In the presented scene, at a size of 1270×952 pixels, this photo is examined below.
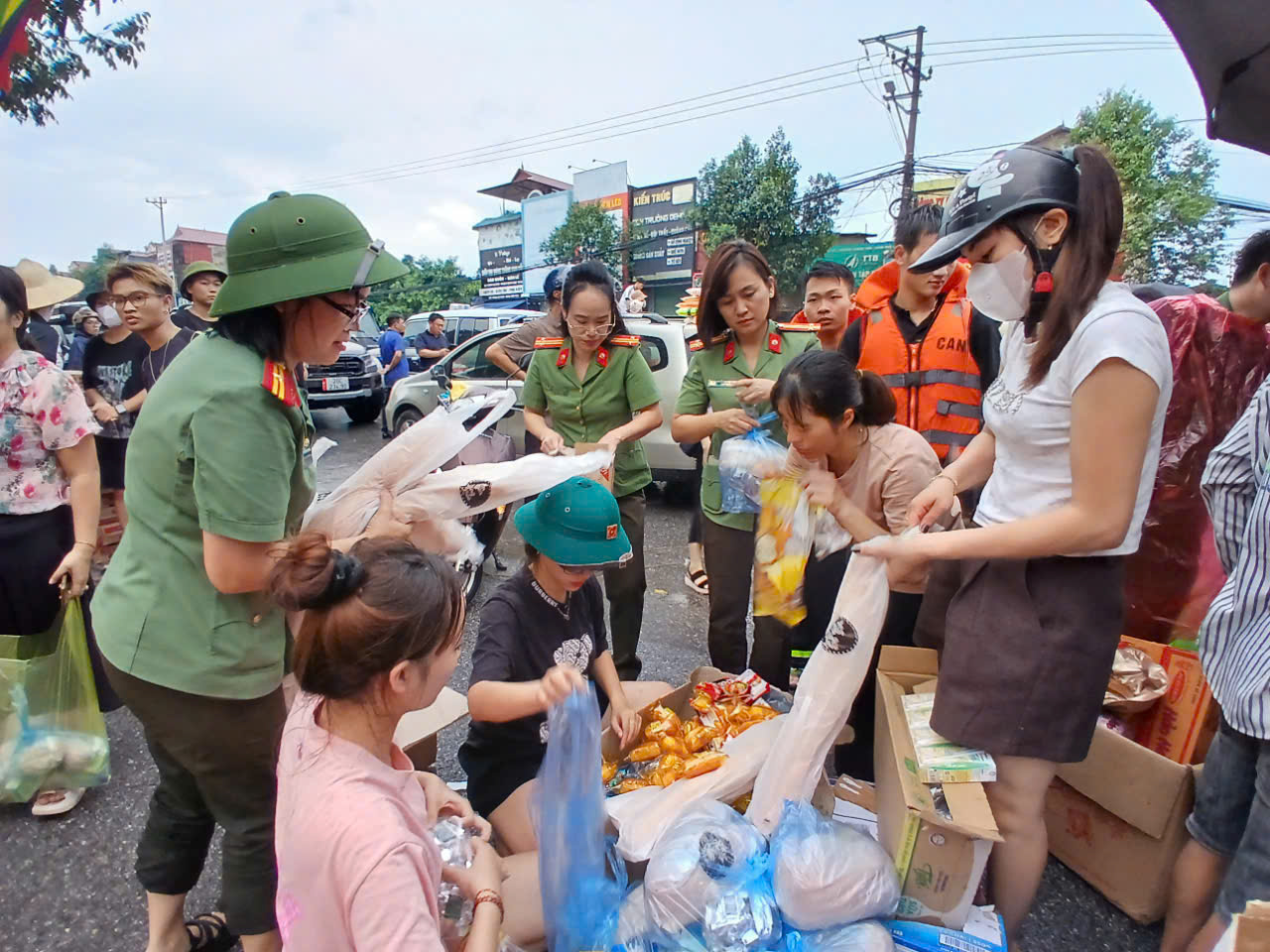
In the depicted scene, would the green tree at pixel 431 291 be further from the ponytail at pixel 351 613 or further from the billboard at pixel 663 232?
the ponytail at pixel 351 613

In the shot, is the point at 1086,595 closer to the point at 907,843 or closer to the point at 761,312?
the point at 907,843

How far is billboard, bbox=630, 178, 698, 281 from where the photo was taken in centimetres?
3145

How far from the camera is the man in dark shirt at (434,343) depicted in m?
11.2

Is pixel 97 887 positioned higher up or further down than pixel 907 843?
further down

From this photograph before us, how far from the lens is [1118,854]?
204cm

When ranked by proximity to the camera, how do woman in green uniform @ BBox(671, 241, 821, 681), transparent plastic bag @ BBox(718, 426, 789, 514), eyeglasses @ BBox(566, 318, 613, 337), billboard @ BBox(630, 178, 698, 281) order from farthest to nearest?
billboard @ BBox(630, 178, 698, 281) < eyeglasses @ BBox(566, 318, 613, 337) < woman in green uniform @ BBox(671, 241, 821, 681) < transparent plastic bag @ BBox(718, 426, 789, 514)

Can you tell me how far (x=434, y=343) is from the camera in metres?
11.6

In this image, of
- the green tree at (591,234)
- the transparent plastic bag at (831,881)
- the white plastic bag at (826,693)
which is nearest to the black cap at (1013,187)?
the white plastic bag at (826,693)

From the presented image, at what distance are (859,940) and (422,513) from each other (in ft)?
4.57

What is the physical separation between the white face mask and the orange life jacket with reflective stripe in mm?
1130

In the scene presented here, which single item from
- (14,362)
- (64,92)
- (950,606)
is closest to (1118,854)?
(950,606)

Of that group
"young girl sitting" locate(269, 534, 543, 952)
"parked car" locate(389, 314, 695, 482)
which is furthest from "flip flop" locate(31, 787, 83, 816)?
"parked car" locate(389, 314, 695, 482)

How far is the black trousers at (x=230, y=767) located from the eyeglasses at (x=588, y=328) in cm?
184

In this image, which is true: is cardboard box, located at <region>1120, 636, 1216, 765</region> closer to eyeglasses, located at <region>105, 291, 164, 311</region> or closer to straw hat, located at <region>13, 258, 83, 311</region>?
straw hat, located at <region>13, 258, 83, 311</region>
